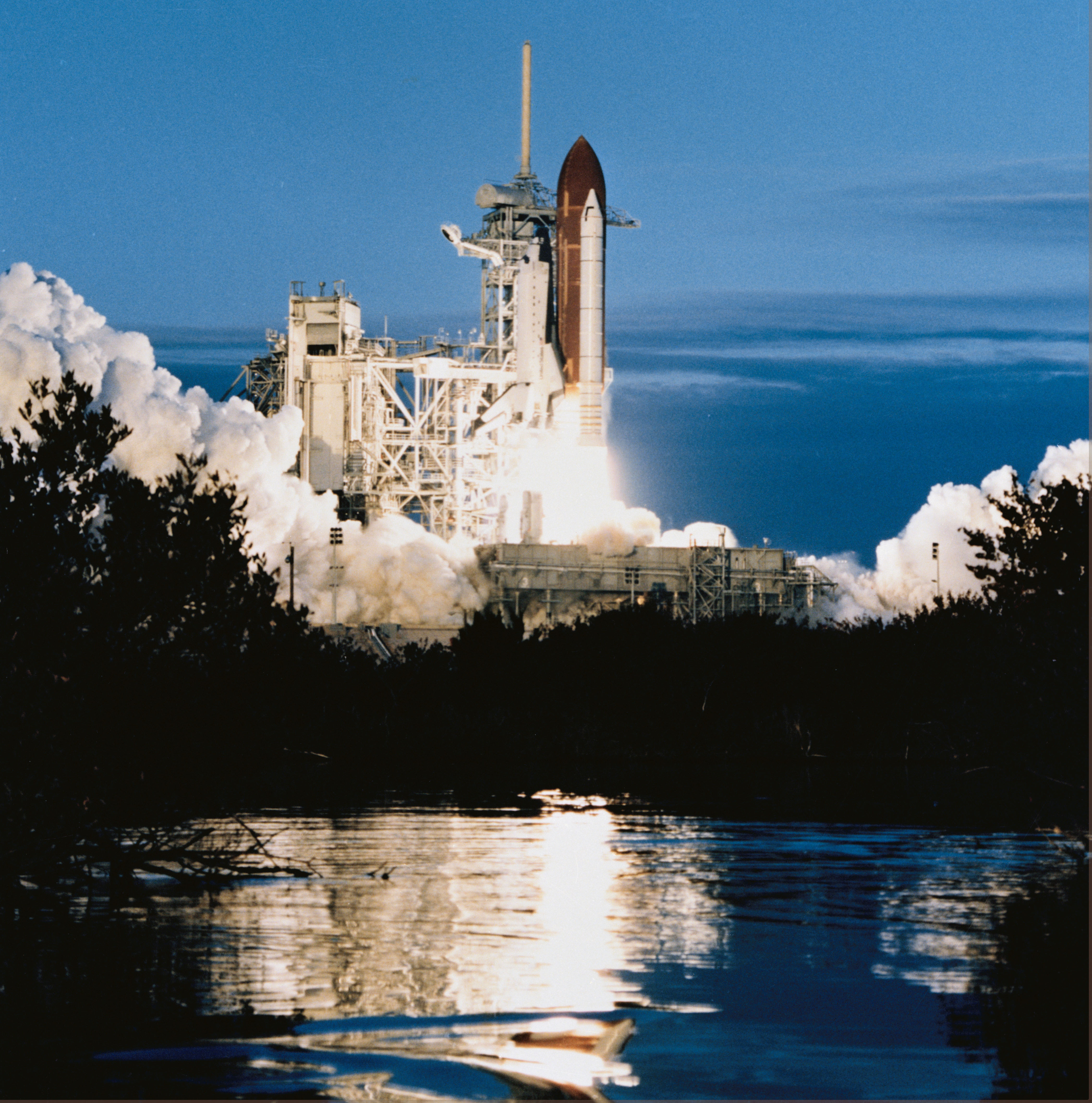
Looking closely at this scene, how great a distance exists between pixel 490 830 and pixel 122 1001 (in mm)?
12171

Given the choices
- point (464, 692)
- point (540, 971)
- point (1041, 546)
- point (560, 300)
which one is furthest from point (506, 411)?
point (540, 971)

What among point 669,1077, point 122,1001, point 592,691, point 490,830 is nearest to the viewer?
point 669,1077

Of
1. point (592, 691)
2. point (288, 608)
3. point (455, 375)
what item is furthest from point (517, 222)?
point (288, 608)

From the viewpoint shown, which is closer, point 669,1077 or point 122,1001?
point 669,1077

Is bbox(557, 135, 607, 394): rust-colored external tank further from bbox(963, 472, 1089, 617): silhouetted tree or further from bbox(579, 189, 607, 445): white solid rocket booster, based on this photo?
bbox(963, 472, 1089, 617): silhouetted tree

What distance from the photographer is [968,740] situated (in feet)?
78.9

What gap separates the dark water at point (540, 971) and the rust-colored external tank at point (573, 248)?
1882 inches

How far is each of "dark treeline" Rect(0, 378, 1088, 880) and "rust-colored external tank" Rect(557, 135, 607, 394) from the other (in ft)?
58.2

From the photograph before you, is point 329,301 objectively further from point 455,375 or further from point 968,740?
point 968,740

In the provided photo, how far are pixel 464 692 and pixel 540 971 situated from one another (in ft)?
→ 113

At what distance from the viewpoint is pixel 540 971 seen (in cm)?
1200

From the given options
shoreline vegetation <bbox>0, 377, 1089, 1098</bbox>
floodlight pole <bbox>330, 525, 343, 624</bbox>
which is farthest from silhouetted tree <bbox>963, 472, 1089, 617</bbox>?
floodlight pole <bbox>330, 525, 343, 624</bbox>

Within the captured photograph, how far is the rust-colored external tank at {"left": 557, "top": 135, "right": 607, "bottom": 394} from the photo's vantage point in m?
66.0

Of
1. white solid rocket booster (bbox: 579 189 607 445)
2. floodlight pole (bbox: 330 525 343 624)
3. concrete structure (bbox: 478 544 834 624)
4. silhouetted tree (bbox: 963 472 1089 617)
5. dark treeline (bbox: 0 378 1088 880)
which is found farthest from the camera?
concrete structure (bbox: 478 544 834 624)
